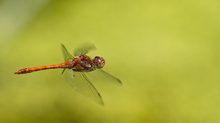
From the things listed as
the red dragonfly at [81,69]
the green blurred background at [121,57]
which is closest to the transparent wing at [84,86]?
the red dragonfly at [81,69]

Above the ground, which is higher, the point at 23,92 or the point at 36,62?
the point at 36,62

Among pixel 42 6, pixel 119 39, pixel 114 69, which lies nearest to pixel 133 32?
pixel 119 39

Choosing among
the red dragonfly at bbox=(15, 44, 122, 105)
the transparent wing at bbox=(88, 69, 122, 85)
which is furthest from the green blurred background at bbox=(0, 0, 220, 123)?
the red dragonfly at bbox=(15, 44, 122, 105)

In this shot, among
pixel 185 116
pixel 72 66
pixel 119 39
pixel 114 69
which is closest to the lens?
pixel 72 66

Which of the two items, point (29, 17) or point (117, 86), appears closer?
point (117, 86)

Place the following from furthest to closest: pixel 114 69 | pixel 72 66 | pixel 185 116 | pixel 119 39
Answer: pixel 119 39 → pixel 114 69 → pixel 185 116 → pixel 72 66

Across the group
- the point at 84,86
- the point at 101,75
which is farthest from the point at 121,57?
the point at 84,86

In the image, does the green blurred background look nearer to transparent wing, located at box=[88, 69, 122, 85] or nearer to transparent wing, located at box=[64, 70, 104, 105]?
transparent wing, located at box=[88, 69, 122, 85]

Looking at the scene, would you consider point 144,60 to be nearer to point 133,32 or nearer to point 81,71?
point 133,32
